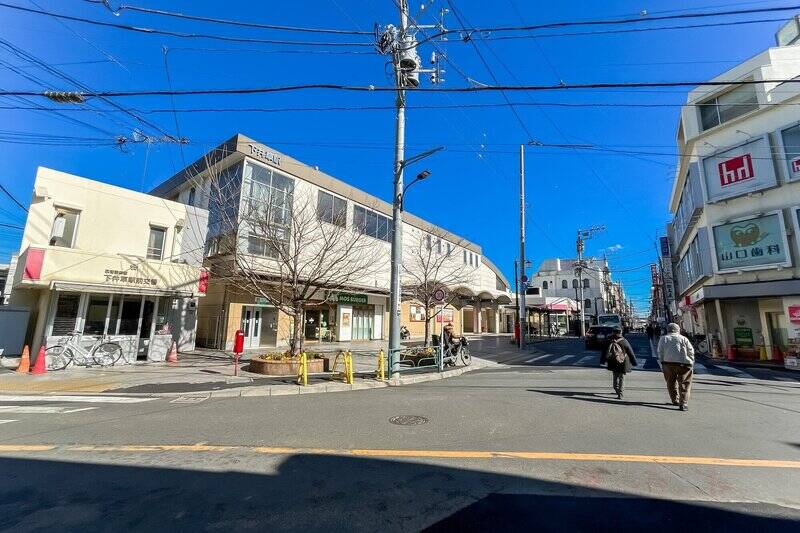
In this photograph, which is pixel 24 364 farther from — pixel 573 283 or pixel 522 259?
pixel 573 283

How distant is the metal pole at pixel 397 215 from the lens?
11.1 meters

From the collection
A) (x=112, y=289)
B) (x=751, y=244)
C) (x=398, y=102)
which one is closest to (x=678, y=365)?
(x=398, y=102)

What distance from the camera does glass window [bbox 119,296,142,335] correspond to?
14.7 meters

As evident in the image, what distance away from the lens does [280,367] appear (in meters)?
12.2

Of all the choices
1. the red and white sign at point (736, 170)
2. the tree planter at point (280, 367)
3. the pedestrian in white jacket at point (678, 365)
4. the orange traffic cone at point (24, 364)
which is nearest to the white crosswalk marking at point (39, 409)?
the tree planter at point (280, 367)

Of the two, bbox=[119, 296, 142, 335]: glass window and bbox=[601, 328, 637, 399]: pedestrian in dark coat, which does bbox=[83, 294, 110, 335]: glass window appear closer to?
bbox=[119, 296, 142, 335]: glass window

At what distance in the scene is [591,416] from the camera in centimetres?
686

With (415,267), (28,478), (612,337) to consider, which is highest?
(415,267)

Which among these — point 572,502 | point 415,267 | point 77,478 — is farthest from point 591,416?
point 415,267

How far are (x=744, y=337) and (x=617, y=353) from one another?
1618 cm

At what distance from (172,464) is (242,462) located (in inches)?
31.7

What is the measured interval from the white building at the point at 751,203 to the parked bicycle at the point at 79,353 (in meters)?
27.1

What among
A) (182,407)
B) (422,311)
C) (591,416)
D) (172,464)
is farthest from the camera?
(422,311)

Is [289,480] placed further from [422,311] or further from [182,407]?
[422,311]
